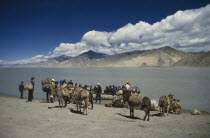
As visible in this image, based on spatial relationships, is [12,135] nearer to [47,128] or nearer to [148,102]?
[47,128]

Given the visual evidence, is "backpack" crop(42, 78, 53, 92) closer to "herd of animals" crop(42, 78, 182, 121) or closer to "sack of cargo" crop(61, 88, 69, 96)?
"herd of animals" crop(42, 78, 182, 121)

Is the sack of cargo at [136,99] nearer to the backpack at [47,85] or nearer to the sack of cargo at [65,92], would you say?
the sack of cargo at [65,92]

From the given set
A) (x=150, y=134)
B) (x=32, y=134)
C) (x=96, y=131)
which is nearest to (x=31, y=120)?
(x=32, y=134)

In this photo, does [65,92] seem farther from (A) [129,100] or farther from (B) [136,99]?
(B) [136,99]

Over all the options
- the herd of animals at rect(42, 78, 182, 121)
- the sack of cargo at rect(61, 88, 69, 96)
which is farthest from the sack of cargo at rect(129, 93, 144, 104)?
the sack of cargo at rect(61, 88, 69, 96)

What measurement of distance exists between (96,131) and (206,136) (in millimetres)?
6252

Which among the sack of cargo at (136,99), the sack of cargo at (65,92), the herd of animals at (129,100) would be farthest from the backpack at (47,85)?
the sack of cargo at (136,99)

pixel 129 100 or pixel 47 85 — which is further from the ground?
pixel 47 85

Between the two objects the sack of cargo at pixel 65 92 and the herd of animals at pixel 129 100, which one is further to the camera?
the sack of cargo at pixel 65 92

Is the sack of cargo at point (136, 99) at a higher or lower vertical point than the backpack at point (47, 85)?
lower

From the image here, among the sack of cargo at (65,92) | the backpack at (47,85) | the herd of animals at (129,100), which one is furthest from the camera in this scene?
the backpack at (47,85)

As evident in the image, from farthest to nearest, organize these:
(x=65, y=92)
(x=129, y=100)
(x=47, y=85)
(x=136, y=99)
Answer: (x=47, y=85) → (x=65, y=92) → (x=129, y=100) → (x=136, y=99)

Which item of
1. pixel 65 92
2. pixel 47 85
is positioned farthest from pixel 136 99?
pixel 47 85

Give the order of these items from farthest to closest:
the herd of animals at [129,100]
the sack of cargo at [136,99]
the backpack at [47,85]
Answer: the backpack at [47,85]
the sack of cargo at [136,99]
the herd of animals at [129,100]
